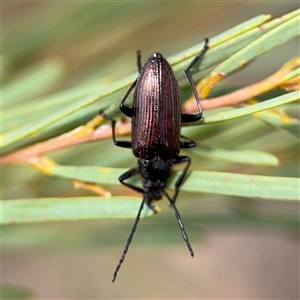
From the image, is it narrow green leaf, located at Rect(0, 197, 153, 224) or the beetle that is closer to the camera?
narrow green leaf, located at Rect(0, 197, 153, 224)

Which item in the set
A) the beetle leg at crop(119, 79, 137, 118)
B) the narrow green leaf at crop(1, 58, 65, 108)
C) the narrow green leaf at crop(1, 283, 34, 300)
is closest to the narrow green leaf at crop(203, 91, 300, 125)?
the beetle leg at crop(119, 79, 137, 118)

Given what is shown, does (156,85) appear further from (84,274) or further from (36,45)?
(84,274)

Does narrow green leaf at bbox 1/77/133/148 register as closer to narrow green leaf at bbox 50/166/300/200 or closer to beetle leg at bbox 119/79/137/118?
beetle leg at bbox 119/79/137/118

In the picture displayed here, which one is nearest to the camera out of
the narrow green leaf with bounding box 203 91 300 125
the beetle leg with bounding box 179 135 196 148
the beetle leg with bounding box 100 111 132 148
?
the narrow green leaf with bounding box 203 91 300 125

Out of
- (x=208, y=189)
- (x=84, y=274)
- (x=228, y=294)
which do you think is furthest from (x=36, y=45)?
(x=228, y=294)

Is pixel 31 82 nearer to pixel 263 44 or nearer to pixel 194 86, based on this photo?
pixel 194 86
